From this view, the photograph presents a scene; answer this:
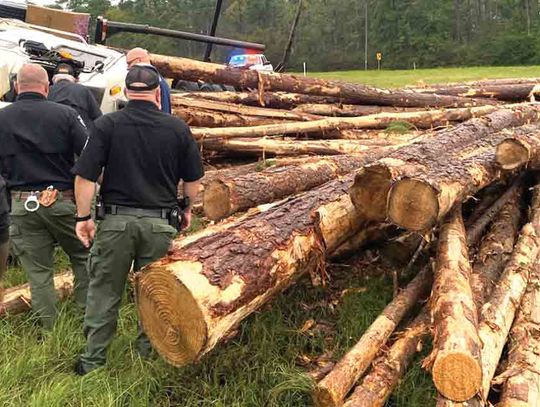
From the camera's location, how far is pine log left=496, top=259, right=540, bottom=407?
11.0 ft

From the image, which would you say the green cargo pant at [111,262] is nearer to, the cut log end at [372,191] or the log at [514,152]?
the cut log end at [372,191]

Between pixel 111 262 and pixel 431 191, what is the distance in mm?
2081

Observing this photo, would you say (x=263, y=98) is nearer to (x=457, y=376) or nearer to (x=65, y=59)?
(x=65, y=59)

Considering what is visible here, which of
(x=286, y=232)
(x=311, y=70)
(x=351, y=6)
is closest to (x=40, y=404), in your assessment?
(x=286, y=232)

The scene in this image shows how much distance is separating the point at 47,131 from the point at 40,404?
212 centimetres

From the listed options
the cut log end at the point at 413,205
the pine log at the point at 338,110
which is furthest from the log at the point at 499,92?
the cut log end at the point at 413,205

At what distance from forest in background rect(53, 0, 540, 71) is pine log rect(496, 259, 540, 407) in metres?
52.4

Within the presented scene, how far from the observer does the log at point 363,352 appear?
11.5 ft

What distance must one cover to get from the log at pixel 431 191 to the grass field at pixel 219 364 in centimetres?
98

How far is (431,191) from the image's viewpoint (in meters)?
3.95

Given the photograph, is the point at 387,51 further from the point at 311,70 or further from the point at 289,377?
the point at 289,377

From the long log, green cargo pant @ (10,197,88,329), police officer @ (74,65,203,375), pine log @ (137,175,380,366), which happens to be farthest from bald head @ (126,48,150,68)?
the long log

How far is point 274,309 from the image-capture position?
4.92 metres

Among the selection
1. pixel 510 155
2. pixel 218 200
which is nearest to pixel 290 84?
pixel 218 200
